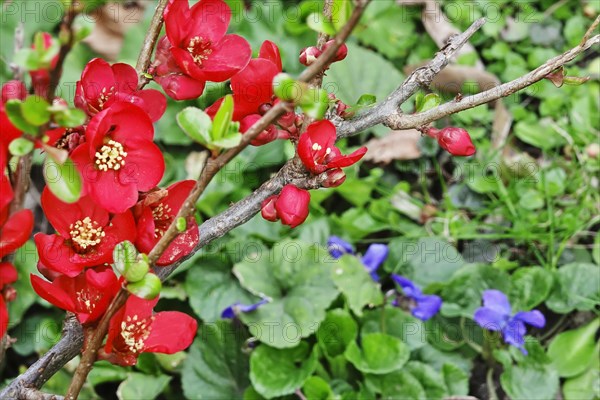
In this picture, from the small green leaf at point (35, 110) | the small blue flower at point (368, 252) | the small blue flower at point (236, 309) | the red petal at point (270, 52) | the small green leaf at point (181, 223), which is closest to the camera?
the small green leaf at point (35, 110)

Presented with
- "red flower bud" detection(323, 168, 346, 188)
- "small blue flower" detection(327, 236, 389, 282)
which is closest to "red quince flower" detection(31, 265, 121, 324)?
"red flower bud" detection(323, 168, 346, 188)

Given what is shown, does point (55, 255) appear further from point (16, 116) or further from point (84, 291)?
point (16, 116)

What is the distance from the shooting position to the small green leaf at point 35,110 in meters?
0.79

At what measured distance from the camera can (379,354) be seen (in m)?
1.91

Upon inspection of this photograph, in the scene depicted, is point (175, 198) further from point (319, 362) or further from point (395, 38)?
point (395, 38)

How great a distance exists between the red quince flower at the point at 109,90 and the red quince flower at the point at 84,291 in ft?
0.73

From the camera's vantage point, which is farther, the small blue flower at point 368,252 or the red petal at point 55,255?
the small blue flower at point 368,252

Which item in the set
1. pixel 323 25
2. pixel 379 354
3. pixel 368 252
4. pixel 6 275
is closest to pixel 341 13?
pixel 323 25

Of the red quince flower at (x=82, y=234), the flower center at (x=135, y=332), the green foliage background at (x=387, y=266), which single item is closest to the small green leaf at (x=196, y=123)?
the red quince flower at (x=82, y=234)

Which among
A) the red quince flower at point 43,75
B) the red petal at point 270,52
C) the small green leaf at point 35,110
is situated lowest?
the red petal at point 270,52

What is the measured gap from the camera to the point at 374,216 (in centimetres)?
236

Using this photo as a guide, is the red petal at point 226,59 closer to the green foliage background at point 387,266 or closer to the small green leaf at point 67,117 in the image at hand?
the small green leaf at point 67,117

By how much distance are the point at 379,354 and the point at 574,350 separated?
1.76ft

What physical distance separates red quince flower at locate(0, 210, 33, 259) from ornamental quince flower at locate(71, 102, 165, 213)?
4.1 inches
